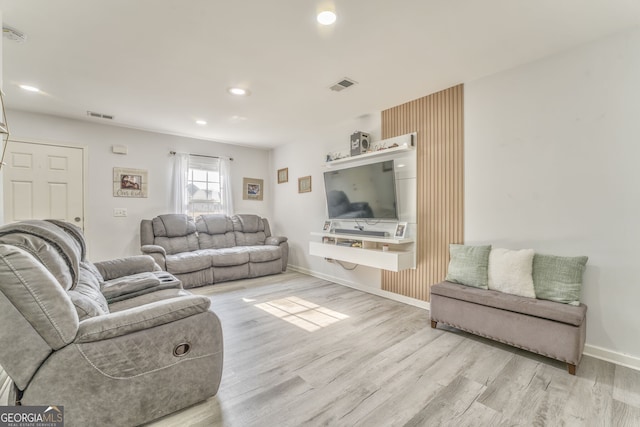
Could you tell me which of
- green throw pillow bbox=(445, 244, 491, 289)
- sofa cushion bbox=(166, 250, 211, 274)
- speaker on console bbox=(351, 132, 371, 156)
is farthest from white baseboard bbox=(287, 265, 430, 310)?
speaker on console bbox=(351, 132, 371, 156)

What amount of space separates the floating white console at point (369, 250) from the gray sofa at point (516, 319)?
1.92ft

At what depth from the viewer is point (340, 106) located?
11.4 feet

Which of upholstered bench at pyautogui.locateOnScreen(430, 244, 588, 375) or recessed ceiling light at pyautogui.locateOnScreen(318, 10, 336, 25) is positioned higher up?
recessed ceiling light at pyautogui.locateOnScreen(318, 10, 336, 25)

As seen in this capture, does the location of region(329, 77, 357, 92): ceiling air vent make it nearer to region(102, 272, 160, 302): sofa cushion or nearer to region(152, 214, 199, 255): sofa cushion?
A: region(102, 272, 160, 302): sofa cushion

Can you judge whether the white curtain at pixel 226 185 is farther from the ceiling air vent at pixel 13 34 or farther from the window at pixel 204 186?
the ceiling air vent at pixel 13 34

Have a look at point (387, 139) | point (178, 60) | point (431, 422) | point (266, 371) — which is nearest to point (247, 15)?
point (178, 60)

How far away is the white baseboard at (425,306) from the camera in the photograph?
6.51ft

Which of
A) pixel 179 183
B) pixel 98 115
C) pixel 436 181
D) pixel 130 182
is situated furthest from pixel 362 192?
pixel 98 115

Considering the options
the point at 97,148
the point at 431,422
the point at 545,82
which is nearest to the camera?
the point at 431,422

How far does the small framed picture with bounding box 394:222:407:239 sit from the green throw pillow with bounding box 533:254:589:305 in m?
1.28

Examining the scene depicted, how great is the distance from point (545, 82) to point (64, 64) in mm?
4173

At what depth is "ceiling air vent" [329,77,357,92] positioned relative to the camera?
277cm

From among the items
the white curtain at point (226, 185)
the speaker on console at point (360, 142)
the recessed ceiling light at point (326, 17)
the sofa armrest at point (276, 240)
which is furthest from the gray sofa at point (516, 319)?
the white curtain at point (226, 185)

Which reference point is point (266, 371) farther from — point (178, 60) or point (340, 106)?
point (340, 106)
